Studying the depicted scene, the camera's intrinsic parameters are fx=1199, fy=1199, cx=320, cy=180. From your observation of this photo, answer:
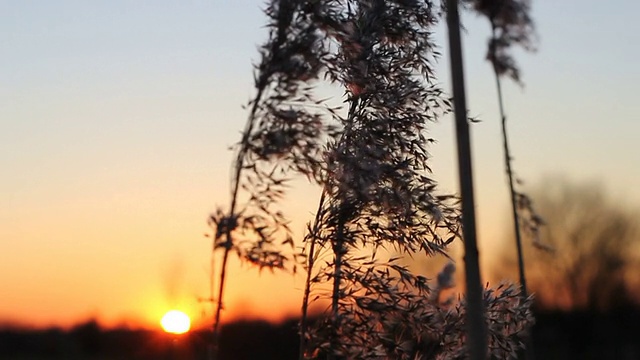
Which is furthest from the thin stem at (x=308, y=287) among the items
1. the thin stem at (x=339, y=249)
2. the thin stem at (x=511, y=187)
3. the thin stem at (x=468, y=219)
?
the thin stem at (x=511, y=187)

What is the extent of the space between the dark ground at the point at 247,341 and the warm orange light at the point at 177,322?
8 centimetres

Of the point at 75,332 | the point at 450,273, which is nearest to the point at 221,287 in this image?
the point at 450,273

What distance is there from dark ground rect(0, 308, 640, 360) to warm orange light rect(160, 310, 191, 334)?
0.27 ft

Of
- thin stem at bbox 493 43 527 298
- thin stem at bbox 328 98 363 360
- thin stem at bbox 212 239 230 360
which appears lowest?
thin stem at bbox 212 239 230 360

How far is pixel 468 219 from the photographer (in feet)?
26.2

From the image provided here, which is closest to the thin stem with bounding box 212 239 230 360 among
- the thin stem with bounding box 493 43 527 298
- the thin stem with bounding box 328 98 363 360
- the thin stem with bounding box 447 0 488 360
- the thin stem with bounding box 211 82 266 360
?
the thin stem with bounding box 211 82 266 360

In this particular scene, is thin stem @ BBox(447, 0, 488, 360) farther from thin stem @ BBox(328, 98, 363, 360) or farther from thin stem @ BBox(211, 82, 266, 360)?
thin stem @ BBox(328, 98, 363, 360)

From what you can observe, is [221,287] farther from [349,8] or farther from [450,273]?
[450,273]

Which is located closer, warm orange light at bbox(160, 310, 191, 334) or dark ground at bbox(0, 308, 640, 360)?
warm orange light at bbox(160, 310, 191, 334)

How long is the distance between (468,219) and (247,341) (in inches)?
895

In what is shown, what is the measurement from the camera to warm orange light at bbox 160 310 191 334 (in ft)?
32.4

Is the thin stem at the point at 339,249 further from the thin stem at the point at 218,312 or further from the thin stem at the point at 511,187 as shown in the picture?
the thin stem at the point at 511,187

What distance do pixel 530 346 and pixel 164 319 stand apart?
1032 cm

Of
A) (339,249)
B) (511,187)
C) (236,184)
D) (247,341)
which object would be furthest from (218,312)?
(247,341)
